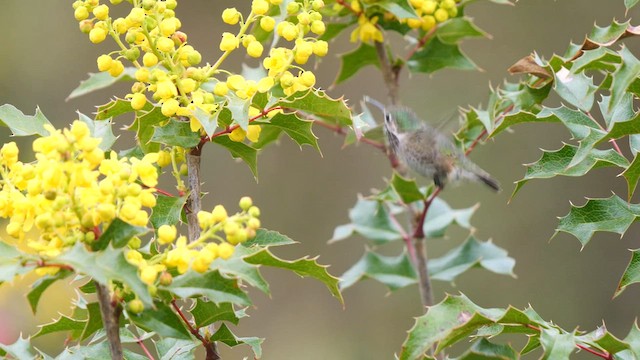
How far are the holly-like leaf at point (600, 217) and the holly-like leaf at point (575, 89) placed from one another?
7.8 inches

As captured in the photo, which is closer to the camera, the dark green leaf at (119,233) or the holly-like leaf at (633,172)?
the dark green leaf at (119,233)

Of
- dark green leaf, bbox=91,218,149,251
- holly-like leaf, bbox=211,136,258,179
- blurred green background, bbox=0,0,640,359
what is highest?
dark green leaf, bbox=91,218,149,251

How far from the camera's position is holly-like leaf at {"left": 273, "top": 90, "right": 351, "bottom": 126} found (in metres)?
1.62

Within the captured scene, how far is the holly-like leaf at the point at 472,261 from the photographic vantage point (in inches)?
101

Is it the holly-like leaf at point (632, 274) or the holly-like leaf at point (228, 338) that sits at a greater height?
the holly-like leaf at point (228, 338)

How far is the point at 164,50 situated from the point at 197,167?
0.23 meters

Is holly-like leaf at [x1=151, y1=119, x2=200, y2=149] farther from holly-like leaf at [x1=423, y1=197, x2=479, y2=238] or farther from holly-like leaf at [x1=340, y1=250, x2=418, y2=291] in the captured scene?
holly-like leaf at [x1=423, y1=197, x2=479, y2=238]

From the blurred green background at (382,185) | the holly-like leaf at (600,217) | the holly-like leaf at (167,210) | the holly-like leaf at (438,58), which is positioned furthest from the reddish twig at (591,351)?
the blurred green background at (382,185)

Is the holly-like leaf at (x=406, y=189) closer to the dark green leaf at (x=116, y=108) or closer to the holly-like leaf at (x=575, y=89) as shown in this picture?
the holly-like leaf at (x=575, y=89)

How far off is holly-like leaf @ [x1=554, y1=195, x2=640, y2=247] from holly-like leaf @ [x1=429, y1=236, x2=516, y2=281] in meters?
0.74

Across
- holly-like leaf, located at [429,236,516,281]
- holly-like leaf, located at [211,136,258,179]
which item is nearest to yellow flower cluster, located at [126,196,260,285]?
holly-like leaf, located at [211,136,258,179]

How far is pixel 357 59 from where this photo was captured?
2.52m

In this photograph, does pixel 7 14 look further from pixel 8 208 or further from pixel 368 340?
pixel 8 208

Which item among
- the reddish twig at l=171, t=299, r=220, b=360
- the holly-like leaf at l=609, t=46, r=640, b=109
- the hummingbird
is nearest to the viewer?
the holly-like leaf at l=609, t=46, r=640, b=109
